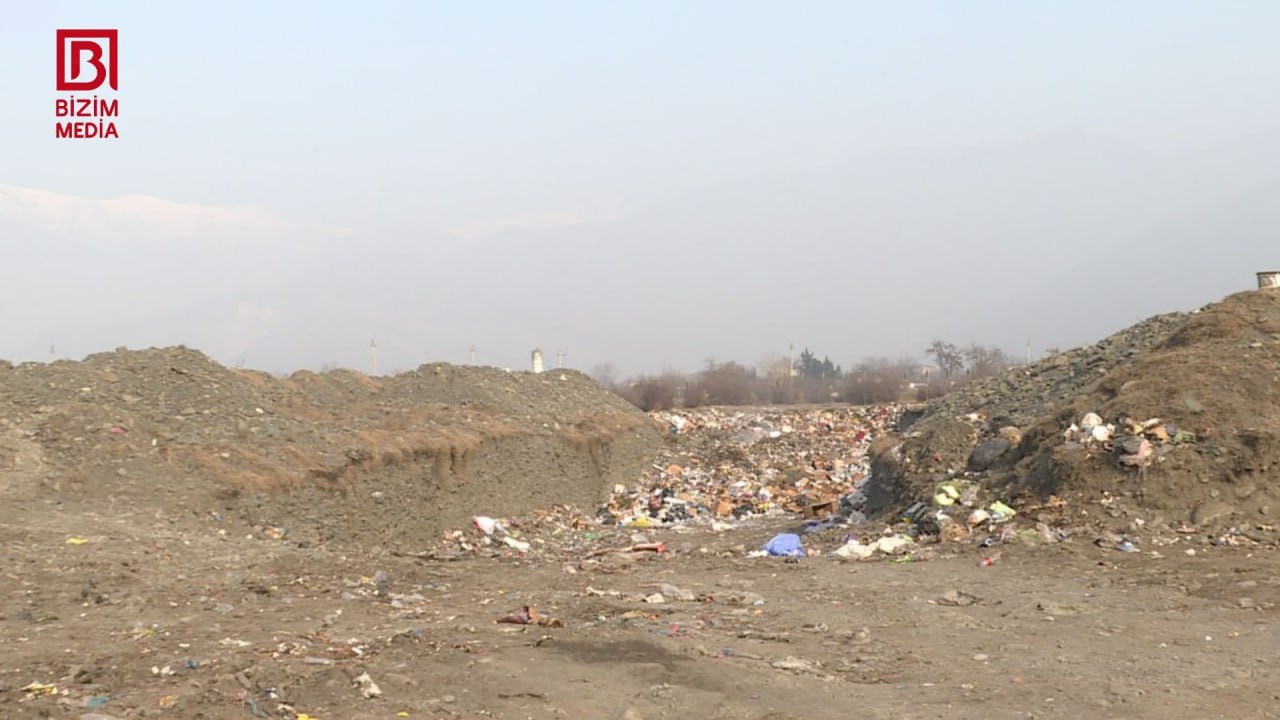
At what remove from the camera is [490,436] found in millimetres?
15133

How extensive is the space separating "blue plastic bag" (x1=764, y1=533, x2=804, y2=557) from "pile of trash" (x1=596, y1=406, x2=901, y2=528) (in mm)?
3093

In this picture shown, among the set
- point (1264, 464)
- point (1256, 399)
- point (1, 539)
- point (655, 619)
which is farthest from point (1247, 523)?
point (1, 539)

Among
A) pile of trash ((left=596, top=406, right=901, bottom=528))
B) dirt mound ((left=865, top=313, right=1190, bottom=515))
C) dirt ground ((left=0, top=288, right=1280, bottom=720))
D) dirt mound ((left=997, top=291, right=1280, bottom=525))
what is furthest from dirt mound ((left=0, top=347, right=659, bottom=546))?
dirt mound ((left=997, top=291, right=1280, bottom=525))

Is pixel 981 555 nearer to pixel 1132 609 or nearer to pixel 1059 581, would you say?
pixel 1059 581

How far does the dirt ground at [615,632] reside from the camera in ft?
15.6

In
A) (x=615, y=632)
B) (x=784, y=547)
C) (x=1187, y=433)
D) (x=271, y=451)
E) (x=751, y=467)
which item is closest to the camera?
(x=615, y=632)

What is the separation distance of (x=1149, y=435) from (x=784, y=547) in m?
4.11

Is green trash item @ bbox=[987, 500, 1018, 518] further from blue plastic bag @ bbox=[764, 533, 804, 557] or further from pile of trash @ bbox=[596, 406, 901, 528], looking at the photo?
pile of trash @ bbox=[596, 406, 901, 528]

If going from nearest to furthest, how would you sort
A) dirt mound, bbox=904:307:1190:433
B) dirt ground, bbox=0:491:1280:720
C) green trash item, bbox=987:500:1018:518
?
dirt ground, bbox=0:491:1280:720, green trash item, bbox=987:500:1018:518, dirt mound, bbox=904:307:1190:433

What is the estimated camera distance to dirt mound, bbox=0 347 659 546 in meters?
10.4

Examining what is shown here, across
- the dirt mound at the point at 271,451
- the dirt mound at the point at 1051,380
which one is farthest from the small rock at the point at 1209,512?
the dirt mound at the point at 271,451

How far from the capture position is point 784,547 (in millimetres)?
10547

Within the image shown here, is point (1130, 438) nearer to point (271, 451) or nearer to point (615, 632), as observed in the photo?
point (615, 632)

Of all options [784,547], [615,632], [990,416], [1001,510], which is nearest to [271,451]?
[784,547]
